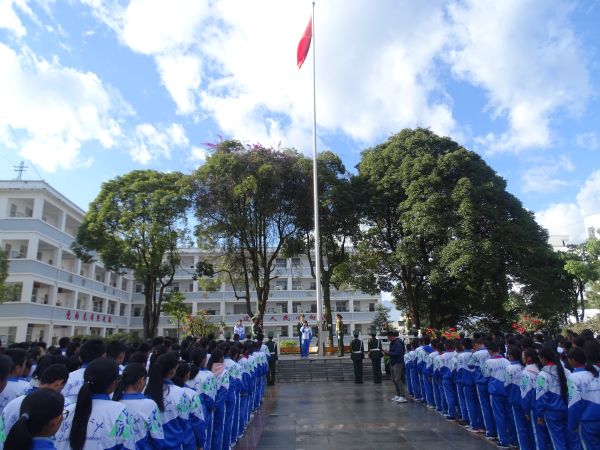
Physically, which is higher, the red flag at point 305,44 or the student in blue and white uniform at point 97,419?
the red flag at point 305,44

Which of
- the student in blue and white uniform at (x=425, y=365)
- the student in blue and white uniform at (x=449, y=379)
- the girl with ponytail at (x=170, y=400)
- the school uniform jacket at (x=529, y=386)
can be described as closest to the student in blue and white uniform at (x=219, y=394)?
the girl with ponytail at (x=170, y=400)

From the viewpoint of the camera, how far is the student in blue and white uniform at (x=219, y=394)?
6.07 metres

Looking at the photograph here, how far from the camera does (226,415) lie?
663 centimetres

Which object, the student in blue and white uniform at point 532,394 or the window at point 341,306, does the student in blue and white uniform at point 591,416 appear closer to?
the student in blue and white uniform at point 532,394

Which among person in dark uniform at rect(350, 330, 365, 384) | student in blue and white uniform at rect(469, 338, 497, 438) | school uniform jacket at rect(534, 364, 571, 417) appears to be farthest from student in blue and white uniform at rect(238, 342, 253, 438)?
person in dark uniform at rect(350, 330, 365, 384)

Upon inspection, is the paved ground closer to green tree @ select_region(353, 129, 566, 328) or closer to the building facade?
green tree @ select_region(353, 129, 566, 328)

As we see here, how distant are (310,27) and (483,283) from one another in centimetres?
1380

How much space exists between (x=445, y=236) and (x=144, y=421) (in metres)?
17.4

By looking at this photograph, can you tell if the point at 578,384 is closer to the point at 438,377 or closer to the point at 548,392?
the point at 548,392

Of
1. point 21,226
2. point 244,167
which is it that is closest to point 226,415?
point 244,167

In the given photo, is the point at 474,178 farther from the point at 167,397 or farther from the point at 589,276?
the point at 167,397

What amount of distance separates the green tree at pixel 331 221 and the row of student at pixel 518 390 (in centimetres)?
1112

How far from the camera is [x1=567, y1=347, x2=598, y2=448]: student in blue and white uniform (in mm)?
4992

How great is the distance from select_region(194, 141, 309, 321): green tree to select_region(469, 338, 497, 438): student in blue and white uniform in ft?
41.9
